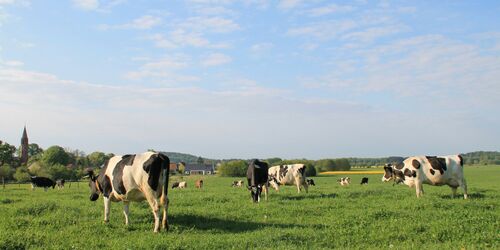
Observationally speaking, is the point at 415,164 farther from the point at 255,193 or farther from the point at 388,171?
the point at 255,193

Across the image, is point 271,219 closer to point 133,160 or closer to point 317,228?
point 317,228

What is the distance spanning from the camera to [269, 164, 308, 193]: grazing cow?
92.3ft

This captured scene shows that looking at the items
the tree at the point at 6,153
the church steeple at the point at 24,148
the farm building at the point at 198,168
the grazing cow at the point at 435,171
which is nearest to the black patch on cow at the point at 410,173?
the grazing cow at the point at 435,171

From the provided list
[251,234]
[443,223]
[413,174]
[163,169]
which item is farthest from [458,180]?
[163,169]

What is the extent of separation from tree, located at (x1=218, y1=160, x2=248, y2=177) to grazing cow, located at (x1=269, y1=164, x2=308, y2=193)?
3103 inches

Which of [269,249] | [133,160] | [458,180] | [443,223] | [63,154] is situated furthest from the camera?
[63,154]

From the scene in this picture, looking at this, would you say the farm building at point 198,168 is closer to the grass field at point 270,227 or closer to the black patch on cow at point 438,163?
the black patch on cow at point 438,163

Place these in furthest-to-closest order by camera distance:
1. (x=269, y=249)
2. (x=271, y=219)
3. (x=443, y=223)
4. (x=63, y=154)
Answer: (x=63, y=154) → (x=271, y=219) → (x=443, y=223) → (x=269, y=249)

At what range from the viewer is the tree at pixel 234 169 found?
109 metres

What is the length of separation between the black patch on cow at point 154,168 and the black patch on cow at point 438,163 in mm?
14334

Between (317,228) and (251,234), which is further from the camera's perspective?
(317,228)

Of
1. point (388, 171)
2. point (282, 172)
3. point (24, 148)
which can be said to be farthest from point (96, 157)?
point (388, 171)

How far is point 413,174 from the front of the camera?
72.8 feet

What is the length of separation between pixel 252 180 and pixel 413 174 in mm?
8190
